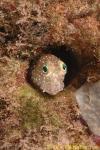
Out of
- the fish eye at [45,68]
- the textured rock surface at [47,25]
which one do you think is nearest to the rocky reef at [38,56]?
the textured rock surface at [47,25]

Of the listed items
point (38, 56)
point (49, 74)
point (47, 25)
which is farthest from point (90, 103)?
point (47, 25)

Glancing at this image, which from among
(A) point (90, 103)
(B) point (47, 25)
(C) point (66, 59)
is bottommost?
(A) point (90, 103)

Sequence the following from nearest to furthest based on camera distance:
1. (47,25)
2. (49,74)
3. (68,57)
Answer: (47,25) < (49,74) < (68,57)

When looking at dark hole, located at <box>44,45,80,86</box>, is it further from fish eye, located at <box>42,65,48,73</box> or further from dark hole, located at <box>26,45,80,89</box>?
fish eye, located at <box>42,65,48,73</box>

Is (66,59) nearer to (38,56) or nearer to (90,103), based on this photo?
(38,56)

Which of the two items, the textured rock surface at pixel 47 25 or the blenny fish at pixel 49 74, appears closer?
the textured rock surface at pixel 47 25

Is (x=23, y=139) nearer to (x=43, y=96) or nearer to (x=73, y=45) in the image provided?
(x=43, y=96)

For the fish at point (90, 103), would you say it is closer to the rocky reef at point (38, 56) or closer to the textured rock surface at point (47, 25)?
the rocky reef at point (38, 56)
